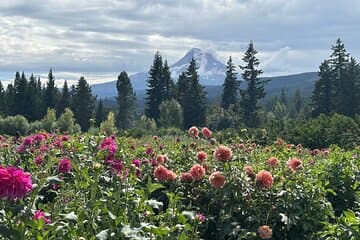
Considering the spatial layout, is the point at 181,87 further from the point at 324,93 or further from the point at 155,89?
the point at 324,93

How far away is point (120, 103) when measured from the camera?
63594mm

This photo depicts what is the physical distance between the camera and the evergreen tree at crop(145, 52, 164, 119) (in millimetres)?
56250

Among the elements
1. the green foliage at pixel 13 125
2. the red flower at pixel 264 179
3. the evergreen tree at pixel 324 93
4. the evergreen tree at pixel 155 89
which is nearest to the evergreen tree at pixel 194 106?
the evergreen tree at pixel 155 89

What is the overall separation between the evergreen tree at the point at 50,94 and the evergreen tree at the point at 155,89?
383 inches

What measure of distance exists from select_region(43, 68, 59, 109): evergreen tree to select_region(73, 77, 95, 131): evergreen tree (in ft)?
9.52

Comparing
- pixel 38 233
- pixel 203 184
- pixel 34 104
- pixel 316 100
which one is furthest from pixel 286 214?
pixel 34 104

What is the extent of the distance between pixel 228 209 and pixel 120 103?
59.8m

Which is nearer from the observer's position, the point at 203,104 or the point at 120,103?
the point at 203,104

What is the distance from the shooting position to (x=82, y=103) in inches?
2158

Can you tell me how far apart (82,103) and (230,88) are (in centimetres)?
1499

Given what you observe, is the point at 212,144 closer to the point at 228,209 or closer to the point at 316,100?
the point at 228,209

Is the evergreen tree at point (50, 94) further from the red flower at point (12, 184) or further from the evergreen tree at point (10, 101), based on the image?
the red flower at point (12, 184)

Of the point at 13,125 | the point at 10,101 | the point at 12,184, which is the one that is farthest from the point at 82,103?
the point at 12,184

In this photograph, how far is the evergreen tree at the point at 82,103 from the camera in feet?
178
